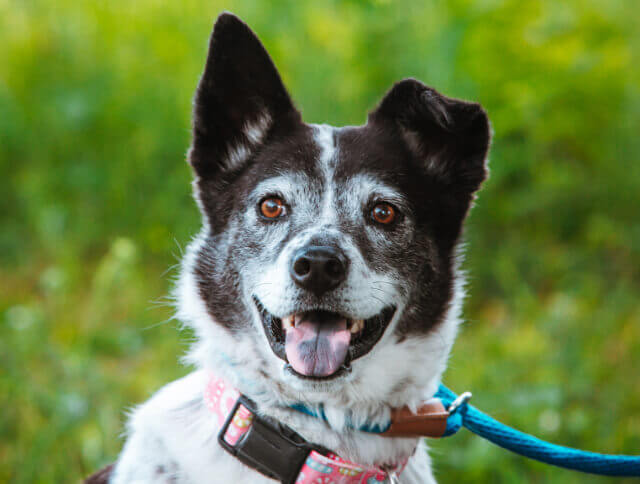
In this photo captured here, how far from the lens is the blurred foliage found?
4.89m

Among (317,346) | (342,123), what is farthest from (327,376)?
(342,123)

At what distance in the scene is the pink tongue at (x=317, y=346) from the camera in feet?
6.97

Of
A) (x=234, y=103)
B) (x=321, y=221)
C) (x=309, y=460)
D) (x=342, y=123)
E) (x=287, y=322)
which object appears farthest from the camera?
(x=342, y=123)

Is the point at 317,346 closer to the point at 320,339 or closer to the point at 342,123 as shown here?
the point at 320,339

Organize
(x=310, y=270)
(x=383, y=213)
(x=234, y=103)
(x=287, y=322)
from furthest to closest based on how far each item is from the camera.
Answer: (x=234, y=103), (x=383, y=213), (x=287, y=322), (x=310, y=270)

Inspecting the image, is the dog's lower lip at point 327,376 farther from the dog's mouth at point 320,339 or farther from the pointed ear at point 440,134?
the pointed ear at point 440,134

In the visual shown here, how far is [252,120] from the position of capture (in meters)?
2.78

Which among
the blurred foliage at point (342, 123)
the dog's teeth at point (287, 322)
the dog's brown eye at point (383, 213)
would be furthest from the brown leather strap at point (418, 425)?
the blurred foliage at point (342, 123)

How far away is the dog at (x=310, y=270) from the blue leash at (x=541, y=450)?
158 millimetres

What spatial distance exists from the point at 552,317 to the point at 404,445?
9.01 feet

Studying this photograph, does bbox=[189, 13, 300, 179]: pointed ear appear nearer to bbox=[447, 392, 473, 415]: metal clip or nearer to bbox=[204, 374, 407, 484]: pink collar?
bbox=[204, 374, 407, 484]: pink collar

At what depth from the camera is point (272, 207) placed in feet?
8.47

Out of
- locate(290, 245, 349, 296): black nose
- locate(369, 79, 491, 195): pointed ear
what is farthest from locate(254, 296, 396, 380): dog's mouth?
locate(369, 79, 491, 195): pointed ear

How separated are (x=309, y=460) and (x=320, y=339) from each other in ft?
1.30
